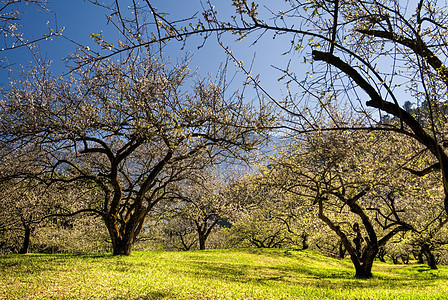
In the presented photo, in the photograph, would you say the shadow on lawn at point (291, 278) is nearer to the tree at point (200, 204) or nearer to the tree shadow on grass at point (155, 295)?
the tree at point (200, 204)

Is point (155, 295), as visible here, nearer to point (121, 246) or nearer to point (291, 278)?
point (121, 246)

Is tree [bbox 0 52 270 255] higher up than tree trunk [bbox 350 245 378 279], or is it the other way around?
tree [bbox 0 52 270 255]

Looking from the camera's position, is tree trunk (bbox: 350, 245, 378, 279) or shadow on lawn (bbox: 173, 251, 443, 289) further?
tree trunk (bbox: 350, 245, 378, 279)

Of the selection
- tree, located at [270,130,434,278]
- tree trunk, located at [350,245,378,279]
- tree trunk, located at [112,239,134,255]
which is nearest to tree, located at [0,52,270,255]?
tree trunk, located at [112,239,134,255]

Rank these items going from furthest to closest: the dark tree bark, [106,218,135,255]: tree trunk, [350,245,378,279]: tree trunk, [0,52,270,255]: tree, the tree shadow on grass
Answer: [350,245,378,279]: tree trunk
the dark tree bark
[106,218,135,255]: tree trunk
[0,52,270,255]: tree
the tree shadow on grass

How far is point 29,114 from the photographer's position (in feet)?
32.3

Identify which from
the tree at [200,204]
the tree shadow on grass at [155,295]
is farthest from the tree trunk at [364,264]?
the tree shadow on grass at [155,295]

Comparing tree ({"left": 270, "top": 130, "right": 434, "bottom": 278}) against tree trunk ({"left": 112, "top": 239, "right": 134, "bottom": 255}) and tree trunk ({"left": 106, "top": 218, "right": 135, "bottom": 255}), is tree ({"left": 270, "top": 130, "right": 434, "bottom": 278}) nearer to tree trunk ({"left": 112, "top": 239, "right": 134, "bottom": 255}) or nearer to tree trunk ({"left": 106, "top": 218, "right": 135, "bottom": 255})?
tree trunk ({"left": 106, "top": 218, "right": 135, "bottom": 255})

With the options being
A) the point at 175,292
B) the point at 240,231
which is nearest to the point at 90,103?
the point at 175,292

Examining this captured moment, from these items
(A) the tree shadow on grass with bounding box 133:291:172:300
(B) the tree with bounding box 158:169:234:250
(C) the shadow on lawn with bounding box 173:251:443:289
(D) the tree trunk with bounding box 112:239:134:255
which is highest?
(B) the tree with bounding box 158:169:234:250

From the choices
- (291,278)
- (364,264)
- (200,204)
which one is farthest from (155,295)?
(200,204)

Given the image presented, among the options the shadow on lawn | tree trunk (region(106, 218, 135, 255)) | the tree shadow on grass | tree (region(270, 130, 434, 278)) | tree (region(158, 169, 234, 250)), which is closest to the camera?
the tree shadow on grass

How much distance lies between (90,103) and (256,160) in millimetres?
7765

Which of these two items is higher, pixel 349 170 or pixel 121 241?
pixel 349 170
